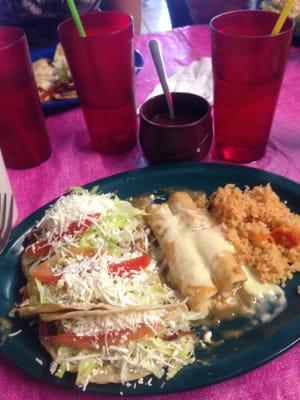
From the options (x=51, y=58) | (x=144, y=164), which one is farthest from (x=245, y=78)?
(x=51, y=58)

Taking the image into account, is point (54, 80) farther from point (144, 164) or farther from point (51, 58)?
point (144, 164)

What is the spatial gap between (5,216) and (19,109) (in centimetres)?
30

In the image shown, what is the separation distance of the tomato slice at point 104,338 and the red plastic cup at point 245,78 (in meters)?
0.56

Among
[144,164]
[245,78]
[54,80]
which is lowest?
[144,164]

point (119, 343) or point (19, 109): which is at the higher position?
point (19, 109)

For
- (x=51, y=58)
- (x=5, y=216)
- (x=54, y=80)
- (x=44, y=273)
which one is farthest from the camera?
(x=51, y=58)

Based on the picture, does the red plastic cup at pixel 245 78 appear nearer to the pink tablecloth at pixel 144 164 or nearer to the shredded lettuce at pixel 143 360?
the pink tablecloth at pixel 144 164

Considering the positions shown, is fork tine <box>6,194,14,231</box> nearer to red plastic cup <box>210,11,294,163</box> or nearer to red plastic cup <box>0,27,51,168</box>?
red plastic cup <box>0,27,51,168</box>

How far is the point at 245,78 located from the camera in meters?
0.95

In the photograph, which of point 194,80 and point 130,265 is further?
point 194,80

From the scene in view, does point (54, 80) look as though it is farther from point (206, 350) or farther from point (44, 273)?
point (206, 350)

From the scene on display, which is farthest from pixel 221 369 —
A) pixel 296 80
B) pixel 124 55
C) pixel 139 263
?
pixel 296 80

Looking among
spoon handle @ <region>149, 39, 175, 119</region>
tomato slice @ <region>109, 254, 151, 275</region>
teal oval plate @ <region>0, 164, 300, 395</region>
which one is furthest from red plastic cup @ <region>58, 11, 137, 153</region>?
tomato slice @ <region>109, 254, 151, 275</region>

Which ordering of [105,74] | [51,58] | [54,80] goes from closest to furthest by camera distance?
[105,74], [54,80], [51,58]
